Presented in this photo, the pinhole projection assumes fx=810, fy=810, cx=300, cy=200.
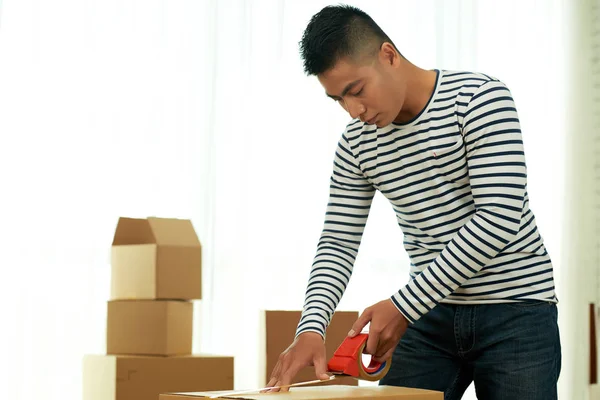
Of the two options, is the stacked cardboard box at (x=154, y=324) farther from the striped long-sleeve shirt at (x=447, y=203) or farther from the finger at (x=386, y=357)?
the finger at (x=386, y=357)

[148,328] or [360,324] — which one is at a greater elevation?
[360,324]

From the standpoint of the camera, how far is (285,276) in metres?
2.82

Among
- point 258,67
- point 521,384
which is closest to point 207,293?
point 258,67

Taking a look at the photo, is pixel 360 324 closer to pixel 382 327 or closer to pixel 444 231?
pixel 382 327

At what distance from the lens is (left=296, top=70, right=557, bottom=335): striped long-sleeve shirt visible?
1.23m

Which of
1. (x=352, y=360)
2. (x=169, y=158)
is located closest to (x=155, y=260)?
(x=169, y=158)

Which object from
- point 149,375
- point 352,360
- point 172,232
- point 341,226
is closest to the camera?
point 352,360

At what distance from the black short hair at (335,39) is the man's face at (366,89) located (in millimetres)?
17

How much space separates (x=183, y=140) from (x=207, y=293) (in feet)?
1.67

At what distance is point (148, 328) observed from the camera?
2121 mm

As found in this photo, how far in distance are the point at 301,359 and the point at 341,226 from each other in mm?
296

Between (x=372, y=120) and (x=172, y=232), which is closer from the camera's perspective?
(x=372, y=120)

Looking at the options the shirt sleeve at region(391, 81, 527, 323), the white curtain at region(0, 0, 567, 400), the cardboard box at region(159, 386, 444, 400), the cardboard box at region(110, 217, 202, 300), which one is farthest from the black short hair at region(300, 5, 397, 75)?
the white curtain at region(0, 0, 567, 400)

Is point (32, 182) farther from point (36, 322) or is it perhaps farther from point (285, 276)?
point (285, 276)
